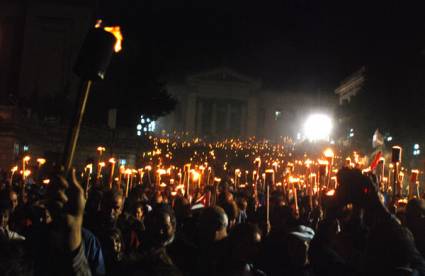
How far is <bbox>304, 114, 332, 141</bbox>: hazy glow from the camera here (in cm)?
6100

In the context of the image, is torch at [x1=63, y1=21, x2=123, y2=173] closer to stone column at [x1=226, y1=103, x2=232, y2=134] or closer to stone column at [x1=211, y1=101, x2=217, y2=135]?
stone column at [x1=211, y1=101, x2=217, y2=135]

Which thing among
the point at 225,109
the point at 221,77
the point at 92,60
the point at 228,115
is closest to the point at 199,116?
the point at 225,109

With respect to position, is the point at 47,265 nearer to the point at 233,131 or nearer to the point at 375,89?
the point at 375,89

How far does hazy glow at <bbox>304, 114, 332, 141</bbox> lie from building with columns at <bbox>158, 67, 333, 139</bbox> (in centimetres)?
160

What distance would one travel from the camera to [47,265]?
349cm

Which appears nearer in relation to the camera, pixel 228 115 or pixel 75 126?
pixel 75 126

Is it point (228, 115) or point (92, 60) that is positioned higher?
point (228, 115)

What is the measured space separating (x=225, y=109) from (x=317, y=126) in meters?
11.8

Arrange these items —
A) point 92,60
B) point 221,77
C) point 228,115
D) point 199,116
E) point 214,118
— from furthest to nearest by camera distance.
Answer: point 228,115 < point 214,118 < point 199,116 < point 221,77 < point 92,60

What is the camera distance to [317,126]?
211 feet

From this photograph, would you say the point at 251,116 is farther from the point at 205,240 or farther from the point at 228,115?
the point at 205,240

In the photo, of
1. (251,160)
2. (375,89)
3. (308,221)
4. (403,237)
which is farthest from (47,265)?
(375,89)

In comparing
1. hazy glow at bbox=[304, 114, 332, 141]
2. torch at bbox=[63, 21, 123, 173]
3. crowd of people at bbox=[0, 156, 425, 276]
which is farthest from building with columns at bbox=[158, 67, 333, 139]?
torch at bbox=[63, 21, 123, 173]

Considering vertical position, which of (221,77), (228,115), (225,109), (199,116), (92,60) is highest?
(221,77)
